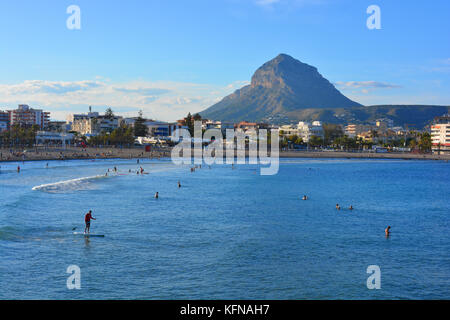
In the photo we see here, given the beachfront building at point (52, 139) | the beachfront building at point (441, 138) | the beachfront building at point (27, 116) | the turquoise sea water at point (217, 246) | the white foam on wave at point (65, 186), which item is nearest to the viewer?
the turquoise sea water at point (217, 246)

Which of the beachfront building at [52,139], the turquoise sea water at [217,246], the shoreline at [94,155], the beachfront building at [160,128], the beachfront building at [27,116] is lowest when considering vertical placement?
the turquoise sea water at [217,246]

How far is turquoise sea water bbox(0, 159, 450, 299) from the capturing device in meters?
18.9

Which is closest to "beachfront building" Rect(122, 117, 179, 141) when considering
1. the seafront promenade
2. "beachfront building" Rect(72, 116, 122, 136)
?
"beachfront building" Rect(72, 116, 122, 136)

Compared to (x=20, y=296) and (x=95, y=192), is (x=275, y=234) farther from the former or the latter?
(x=95, y=192)

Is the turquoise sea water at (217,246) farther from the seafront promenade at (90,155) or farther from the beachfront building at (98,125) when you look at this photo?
the beachfront building at (98,125)

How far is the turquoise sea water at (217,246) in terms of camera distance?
1889cm

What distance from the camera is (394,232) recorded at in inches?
1238

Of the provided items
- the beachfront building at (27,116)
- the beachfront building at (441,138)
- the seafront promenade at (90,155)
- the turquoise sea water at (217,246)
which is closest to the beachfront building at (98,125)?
the beachfront building at (27,116)

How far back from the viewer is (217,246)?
2561cm

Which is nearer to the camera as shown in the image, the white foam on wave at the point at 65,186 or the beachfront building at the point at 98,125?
the white foam on wave at the point at 65,186

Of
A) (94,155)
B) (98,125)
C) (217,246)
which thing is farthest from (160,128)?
(217,246)

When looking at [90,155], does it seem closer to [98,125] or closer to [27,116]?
[98,125]
